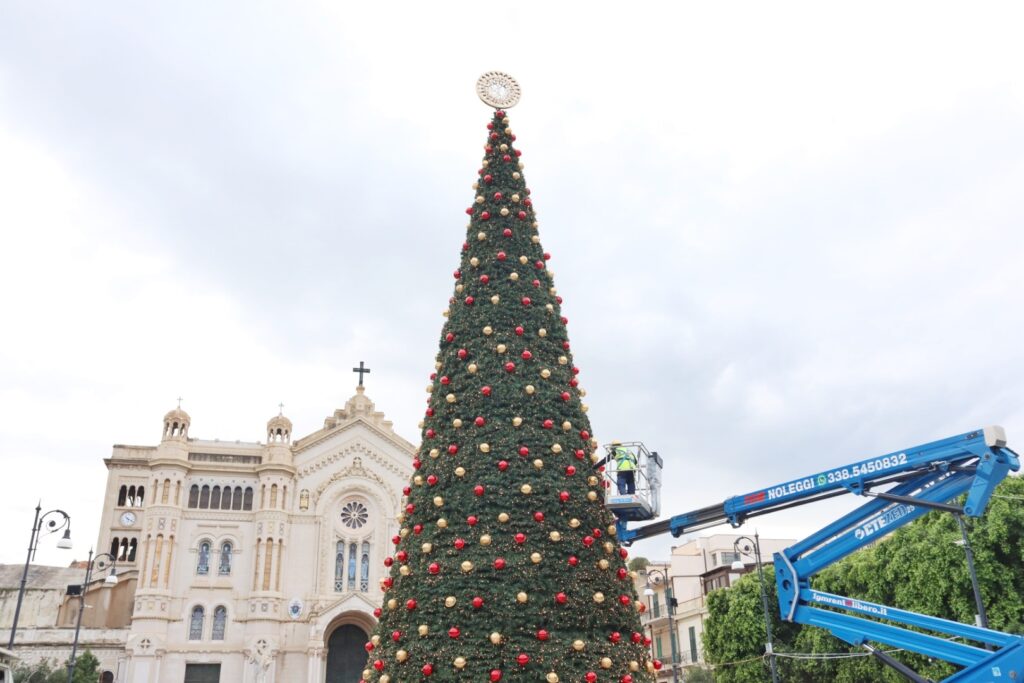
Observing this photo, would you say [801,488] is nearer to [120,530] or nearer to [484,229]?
[484,229]

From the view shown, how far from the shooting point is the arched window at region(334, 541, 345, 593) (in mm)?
41562

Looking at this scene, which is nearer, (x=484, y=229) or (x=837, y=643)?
(x=484, y=229)

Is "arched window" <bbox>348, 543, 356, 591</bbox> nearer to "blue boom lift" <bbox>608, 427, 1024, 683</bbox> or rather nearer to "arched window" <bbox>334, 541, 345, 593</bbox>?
"arched window" <bbox>334, 541, 345, 593</bbox>

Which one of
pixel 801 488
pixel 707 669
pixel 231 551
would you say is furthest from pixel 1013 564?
pixel 231 551

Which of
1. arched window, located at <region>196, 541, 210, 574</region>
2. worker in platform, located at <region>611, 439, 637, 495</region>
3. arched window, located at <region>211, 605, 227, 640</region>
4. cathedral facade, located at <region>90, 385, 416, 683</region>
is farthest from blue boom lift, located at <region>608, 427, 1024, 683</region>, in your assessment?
arched window, located at <region>196, 541, 210, 574</region>

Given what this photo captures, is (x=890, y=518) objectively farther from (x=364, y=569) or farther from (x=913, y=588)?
(x=364, y=569)

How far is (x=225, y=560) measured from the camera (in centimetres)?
4122

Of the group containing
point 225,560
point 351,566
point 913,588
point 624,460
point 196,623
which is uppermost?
point 225,560

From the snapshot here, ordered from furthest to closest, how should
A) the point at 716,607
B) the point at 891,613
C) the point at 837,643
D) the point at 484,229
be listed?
the point at 716,607
the point at 837,643
the point at 484,229
the point at 891,613

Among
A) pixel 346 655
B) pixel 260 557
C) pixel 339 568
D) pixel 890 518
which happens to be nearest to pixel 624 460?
pixel 890 518

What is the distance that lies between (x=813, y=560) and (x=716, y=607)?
23.1 m

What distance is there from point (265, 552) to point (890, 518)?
35833 mm

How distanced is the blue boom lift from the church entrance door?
3364cm

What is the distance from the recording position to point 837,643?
26328mm
